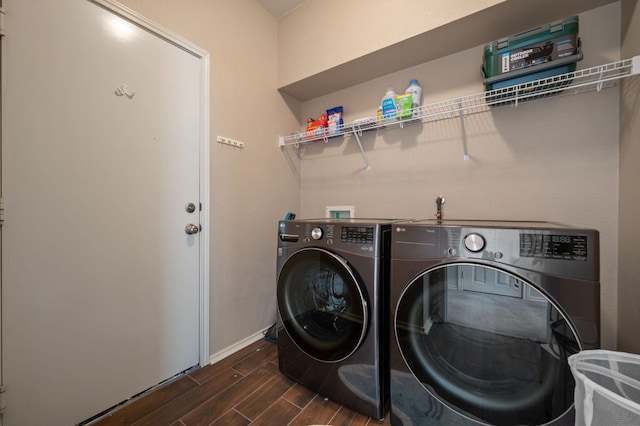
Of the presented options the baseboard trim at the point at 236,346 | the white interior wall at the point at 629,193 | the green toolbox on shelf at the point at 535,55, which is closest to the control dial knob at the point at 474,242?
the white interior wall at the point at 629,193

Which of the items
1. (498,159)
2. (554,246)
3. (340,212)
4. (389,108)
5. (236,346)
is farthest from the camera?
(340,212)

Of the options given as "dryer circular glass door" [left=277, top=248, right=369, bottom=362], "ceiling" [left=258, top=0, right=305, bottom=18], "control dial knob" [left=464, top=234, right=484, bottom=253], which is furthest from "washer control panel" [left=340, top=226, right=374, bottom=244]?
"ceiling" [left=258, top=0, right=305, bottom=18]

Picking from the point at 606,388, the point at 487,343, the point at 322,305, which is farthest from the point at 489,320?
the point at 322,305

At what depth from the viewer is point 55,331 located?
1.02 m

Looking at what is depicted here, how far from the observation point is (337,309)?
124 centimetres

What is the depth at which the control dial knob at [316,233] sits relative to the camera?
1.23 m

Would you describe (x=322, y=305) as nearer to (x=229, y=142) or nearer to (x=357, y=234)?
(x=357, y=234)

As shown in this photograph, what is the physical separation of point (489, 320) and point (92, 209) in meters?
1.75

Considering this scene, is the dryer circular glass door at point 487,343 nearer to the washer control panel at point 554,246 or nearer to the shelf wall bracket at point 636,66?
the washer control panel at point 554,246

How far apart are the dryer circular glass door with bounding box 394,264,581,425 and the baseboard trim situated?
1232 mm

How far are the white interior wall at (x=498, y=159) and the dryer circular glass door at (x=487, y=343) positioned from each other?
0.80 metres

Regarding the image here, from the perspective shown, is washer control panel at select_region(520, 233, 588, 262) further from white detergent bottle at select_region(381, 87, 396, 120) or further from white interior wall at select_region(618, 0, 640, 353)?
white detergent bottle at select_region(381, 87, 396, 120)

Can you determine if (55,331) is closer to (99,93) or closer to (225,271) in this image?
(225,271)

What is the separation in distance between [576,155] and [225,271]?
2189mm
